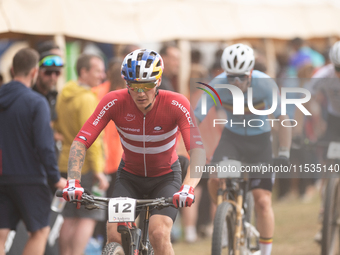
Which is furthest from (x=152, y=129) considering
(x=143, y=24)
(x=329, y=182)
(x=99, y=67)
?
(x=143, y=24)

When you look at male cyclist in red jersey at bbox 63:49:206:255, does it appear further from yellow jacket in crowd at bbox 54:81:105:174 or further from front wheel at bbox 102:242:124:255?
yellow jacket in crowd at bbox 54:81:105:174

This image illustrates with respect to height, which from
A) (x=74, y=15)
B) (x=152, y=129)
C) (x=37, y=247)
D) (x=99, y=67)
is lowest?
(x=37, y=247)

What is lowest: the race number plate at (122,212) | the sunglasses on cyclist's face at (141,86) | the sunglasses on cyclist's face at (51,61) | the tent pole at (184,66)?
the race number plate at (122,212)

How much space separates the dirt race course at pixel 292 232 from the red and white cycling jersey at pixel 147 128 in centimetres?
348

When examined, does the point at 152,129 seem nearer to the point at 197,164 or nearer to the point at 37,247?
the point at 197,164

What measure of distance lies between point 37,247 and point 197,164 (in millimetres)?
2074

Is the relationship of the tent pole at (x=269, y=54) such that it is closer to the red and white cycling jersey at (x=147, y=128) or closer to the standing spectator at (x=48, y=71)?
the standing spectator at (x=48, y=71)

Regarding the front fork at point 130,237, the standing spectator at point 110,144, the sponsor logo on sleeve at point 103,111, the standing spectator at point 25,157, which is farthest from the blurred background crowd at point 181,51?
the front fork at point 130,237

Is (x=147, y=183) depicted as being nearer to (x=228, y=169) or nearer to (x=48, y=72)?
(x=228, y=169)

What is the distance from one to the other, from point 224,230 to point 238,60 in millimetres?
1803

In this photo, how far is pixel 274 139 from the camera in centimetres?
664

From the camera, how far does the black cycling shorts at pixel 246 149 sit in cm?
616

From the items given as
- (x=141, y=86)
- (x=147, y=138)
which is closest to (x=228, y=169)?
(x=147, y=138)

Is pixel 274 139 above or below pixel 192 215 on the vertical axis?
above
